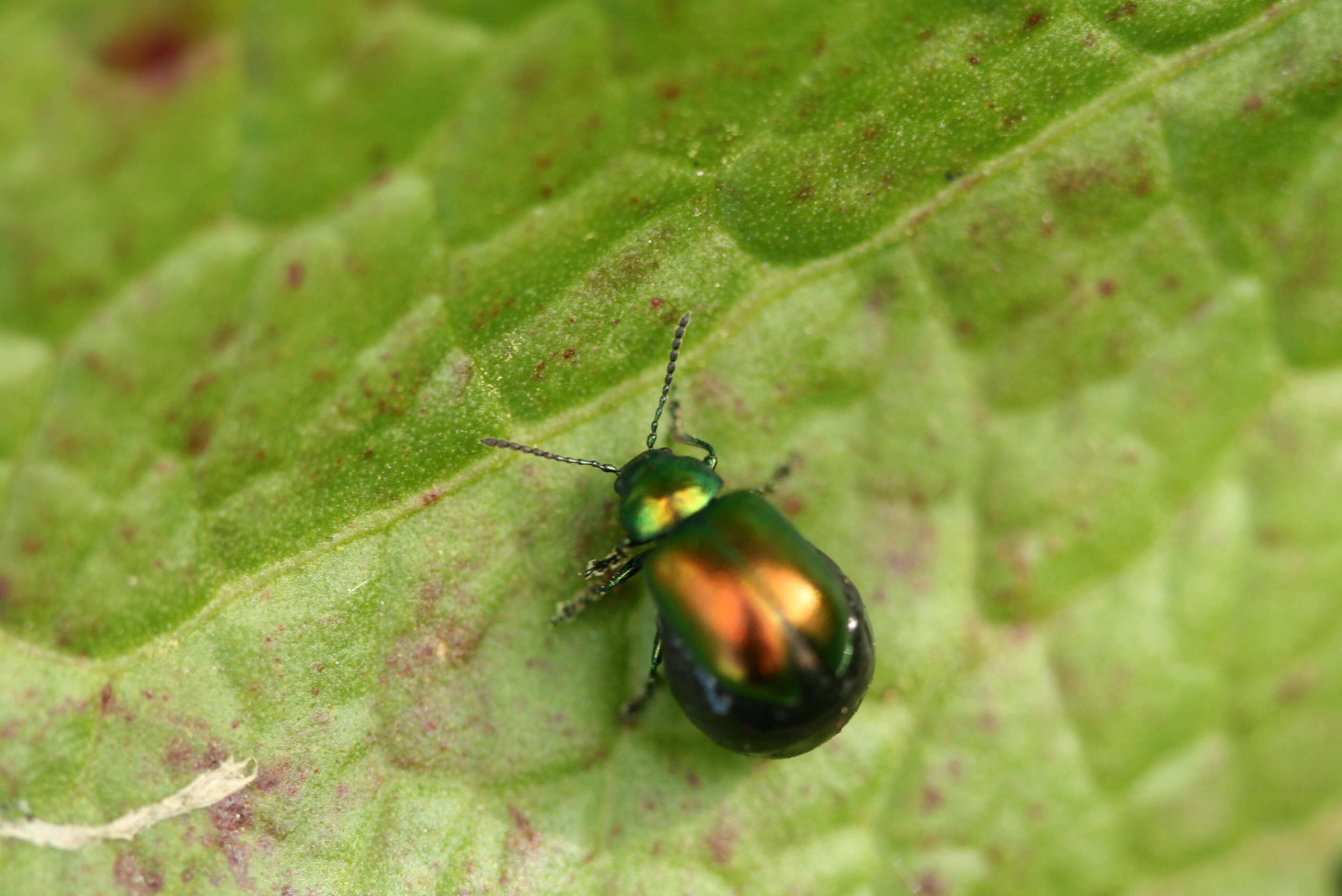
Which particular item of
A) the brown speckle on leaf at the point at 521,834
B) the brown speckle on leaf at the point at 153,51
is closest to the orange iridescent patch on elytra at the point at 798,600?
the brown speckle on leaf at the point at 521,834

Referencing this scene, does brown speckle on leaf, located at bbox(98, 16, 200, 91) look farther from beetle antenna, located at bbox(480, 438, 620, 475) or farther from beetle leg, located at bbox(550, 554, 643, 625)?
beetle leg, located at bbox(550, 554, 643, 625)

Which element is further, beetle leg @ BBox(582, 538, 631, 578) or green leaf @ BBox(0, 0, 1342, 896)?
beetle leg @ BBox(582, 538, 631, 578)

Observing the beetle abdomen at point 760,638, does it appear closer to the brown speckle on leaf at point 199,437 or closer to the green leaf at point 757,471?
the green leaf at point 757,471

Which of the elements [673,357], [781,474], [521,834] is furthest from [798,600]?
[521,834]

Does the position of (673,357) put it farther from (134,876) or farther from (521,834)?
(134,876)

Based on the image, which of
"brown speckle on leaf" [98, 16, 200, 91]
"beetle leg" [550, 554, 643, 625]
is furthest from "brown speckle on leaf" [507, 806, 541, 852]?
"brown speckle on leaf" [98, 16, 200, 91]
